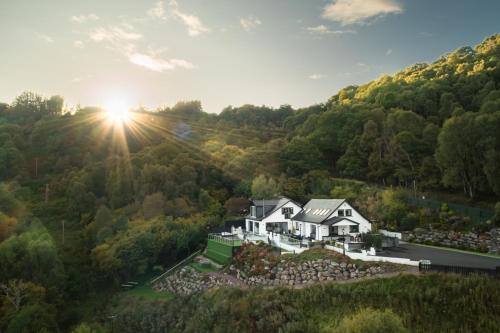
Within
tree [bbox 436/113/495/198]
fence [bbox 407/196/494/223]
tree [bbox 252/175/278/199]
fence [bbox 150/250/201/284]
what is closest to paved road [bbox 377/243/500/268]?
fence [bbox 407/196/494/223]

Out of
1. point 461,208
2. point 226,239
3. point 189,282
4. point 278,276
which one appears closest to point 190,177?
point 226,239

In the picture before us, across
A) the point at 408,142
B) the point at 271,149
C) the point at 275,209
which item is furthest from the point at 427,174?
the point at 271,149

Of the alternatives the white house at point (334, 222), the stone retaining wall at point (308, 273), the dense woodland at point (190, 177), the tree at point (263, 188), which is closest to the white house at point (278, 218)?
the white house at point (334, 222)

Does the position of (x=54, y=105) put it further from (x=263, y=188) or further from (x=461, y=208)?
(x=461, y=208)

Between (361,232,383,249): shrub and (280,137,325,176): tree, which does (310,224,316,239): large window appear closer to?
(361,232,383,249): shrub

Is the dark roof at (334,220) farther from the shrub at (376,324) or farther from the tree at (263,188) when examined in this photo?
the shrub at (376,324)

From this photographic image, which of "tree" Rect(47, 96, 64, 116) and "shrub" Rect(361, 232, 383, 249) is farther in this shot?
"tree" Rect(47, 96, 64, 116)

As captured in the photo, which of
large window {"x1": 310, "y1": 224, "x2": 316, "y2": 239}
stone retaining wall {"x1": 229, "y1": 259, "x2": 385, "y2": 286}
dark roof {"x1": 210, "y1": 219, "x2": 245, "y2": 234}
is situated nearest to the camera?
stone retaining wall {"x1": 229, "y1": 259, "x2": 385, "y2": 286}

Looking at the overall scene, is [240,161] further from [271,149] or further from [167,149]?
[167,149]
